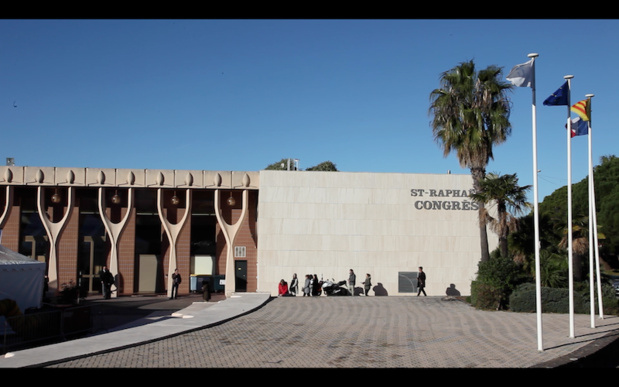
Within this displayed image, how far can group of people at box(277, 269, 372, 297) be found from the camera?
94.0 feet

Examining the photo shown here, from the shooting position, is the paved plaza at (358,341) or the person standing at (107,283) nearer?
the paved plaza at (358,341)

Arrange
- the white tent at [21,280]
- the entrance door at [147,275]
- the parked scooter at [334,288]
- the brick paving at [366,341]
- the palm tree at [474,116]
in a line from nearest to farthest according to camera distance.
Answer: the brick paving at [366,341]
the white tent at [21,280]
the palm tree at [474,116]
the parked scooter at [334,288]
the entrance door at [147,275]

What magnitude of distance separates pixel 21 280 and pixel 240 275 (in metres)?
16.5

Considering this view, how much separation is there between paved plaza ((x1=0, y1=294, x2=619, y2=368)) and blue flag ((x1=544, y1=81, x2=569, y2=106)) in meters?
6.36

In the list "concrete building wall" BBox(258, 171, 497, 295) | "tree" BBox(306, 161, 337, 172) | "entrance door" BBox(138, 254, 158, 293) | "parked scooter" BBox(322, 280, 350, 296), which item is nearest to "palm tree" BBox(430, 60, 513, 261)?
"concrete building wall" BBox(258, 171, 497, 295)

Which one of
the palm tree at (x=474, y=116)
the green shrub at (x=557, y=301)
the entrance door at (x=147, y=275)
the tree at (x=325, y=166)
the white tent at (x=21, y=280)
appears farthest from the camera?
the tree at (x=325, y=166)

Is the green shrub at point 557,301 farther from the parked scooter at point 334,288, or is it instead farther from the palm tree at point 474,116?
the parked scooter at point 334,288

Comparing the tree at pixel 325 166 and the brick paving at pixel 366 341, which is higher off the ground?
the tree at pixel 325 166

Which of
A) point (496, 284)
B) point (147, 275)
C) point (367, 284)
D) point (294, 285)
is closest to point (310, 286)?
point (294, 285)

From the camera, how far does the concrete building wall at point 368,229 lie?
30984mm

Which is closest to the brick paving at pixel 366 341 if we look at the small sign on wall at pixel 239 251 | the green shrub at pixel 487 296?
the green shrub at pixel 487 296

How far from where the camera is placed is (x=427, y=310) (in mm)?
23797

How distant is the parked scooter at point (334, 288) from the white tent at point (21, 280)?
14746mm
